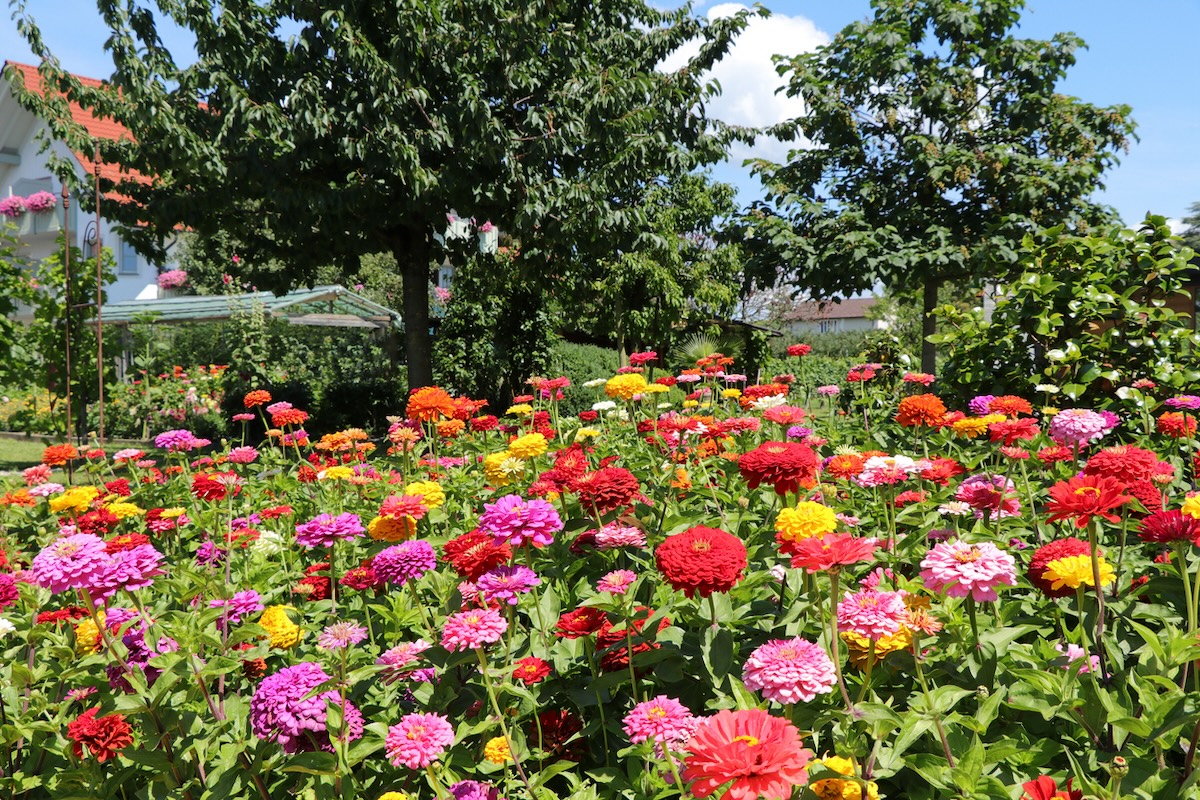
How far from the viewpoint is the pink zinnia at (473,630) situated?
61.8 inches

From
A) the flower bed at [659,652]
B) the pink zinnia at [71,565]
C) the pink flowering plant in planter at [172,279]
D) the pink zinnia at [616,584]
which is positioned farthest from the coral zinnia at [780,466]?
the pink flowering plant in planter at [172,279]

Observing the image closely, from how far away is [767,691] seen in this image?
52.8 inches

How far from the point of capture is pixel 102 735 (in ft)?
5.75

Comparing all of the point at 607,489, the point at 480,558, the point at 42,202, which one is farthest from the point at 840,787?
the point at 42,202

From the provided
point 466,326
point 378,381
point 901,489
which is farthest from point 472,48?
point 901,489

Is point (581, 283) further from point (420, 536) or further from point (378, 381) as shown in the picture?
point (420, 536)

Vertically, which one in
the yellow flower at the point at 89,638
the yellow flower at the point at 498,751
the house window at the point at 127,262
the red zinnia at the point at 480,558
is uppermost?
the house window at the point at 127,262

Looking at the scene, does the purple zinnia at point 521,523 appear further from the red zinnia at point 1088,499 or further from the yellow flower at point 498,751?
the red zinnia at point 1088,499

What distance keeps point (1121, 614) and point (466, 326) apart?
38.5ft

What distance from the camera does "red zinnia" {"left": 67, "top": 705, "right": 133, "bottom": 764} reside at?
1.74 metres

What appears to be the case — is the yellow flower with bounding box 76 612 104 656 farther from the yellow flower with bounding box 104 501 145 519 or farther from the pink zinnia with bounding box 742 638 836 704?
the pink zinnia with bounding box 742 638 836 704

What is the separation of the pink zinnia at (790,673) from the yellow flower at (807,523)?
248mm

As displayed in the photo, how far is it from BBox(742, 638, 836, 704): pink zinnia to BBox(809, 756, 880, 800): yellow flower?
0.11 m

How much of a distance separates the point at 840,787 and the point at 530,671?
684mm
